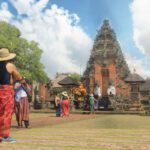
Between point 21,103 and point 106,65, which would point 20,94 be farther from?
point 106,65

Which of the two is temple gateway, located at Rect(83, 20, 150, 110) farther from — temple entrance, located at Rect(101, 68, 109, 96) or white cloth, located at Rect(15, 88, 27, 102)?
white cloth, located at Rect(15, 88, 27, 102)

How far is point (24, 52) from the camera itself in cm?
5647

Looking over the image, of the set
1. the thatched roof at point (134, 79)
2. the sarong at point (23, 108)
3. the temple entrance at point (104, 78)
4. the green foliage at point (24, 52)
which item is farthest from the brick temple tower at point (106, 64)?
the sarong at point (23, 108)

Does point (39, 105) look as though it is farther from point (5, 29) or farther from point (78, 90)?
point (5, 29)

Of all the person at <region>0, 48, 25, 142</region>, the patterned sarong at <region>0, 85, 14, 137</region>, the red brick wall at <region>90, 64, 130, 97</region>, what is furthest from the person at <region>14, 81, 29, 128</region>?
the red brick wall at <region>90, 64, 130, 97</region>

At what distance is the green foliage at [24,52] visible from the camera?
55094 mm

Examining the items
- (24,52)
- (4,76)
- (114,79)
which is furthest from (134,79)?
(4,76)

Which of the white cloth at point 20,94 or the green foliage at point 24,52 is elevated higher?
the green foliage at point 24,52

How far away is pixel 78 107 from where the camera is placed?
36.3m

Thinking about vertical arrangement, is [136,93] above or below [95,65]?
below

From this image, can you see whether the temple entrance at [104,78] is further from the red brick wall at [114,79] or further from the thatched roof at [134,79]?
the thatched roof at [134,79]

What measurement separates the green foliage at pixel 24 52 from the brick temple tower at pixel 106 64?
7.13 metres

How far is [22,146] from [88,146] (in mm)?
1112

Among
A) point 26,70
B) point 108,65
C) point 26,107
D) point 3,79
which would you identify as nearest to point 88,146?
point 3,79
